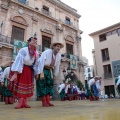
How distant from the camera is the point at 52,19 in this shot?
16312 mm

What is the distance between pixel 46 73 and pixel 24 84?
21.8 inches

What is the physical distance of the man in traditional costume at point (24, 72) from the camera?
10.4 feet

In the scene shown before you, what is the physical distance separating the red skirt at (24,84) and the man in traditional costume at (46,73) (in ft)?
0.69

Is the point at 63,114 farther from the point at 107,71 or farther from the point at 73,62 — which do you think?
the point at 107,71

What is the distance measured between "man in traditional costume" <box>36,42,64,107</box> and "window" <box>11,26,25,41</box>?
9959mm

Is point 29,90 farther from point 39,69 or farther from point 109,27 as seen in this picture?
point 109,27

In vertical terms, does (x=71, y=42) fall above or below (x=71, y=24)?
below

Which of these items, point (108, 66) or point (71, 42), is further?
point (108, 66)

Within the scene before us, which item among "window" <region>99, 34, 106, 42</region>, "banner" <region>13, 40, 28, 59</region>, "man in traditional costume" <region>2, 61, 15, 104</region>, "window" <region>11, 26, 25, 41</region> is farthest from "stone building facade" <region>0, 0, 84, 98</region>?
"man in traditional costume" <region>2, 61, 15, 104</region>

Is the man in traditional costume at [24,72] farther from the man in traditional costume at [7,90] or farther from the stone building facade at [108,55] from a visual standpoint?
the stone building facade at [108,55]

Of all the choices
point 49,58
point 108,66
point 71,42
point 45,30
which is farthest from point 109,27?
point 49,58

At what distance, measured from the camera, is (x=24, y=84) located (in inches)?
130

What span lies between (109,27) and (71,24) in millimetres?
6005

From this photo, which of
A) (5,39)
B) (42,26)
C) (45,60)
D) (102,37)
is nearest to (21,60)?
(45,60)
